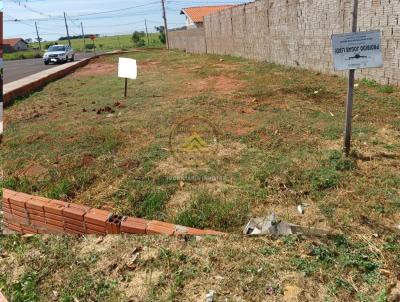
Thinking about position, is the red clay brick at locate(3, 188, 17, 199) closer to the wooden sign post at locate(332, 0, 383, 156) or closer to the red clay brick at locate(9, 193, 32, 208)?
the red clay brick at locate(9, 193, 32, 208)

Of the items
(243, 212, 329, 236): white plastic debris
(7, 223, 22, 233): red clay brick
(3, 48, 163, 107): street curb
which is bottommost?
(7, 223, 22, 233): red clay brick

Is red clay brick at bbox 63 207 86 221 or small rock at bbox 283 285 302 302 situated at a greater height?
red clay brick at bbox 63 207 86 221

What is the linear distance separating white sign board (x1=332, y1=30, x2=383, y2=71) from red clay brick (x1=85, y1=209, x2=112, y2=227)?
8.20 ft

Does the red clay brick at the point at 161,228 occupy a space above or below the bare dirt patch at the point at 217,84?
below

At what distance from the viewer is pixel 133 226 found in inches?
112

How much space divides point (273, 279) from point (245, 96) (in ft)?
18.1

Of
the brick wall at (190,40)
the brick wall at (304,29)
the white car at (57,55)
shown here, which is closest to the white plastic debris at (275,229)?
the brick wall at (304,29)

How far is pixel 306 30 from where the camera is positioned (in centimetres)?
1118

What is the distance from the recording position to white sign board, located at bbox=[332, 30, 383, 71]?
11.7ft

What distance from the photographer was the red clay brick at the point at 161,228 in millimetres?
2756

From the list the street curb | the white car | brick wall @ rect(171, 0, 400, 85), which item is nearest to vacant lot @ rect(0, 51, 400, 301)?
brick wall @ rect(171, 0, 400, 85)

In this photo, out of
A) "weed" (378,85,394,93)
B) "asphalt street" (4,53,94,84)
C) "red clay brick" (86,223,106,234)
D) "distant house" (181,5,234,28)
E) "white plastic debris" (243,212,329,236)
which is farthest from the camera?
"distant house" (181,5,234,28)

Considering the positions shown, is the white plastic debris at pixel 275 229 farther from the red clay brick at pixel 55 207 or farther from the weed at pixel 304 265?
the red clay brick at pixel 55 207

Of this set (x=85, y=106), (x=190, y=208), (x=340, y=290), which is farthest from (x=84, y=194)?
(x=85, y=106)
